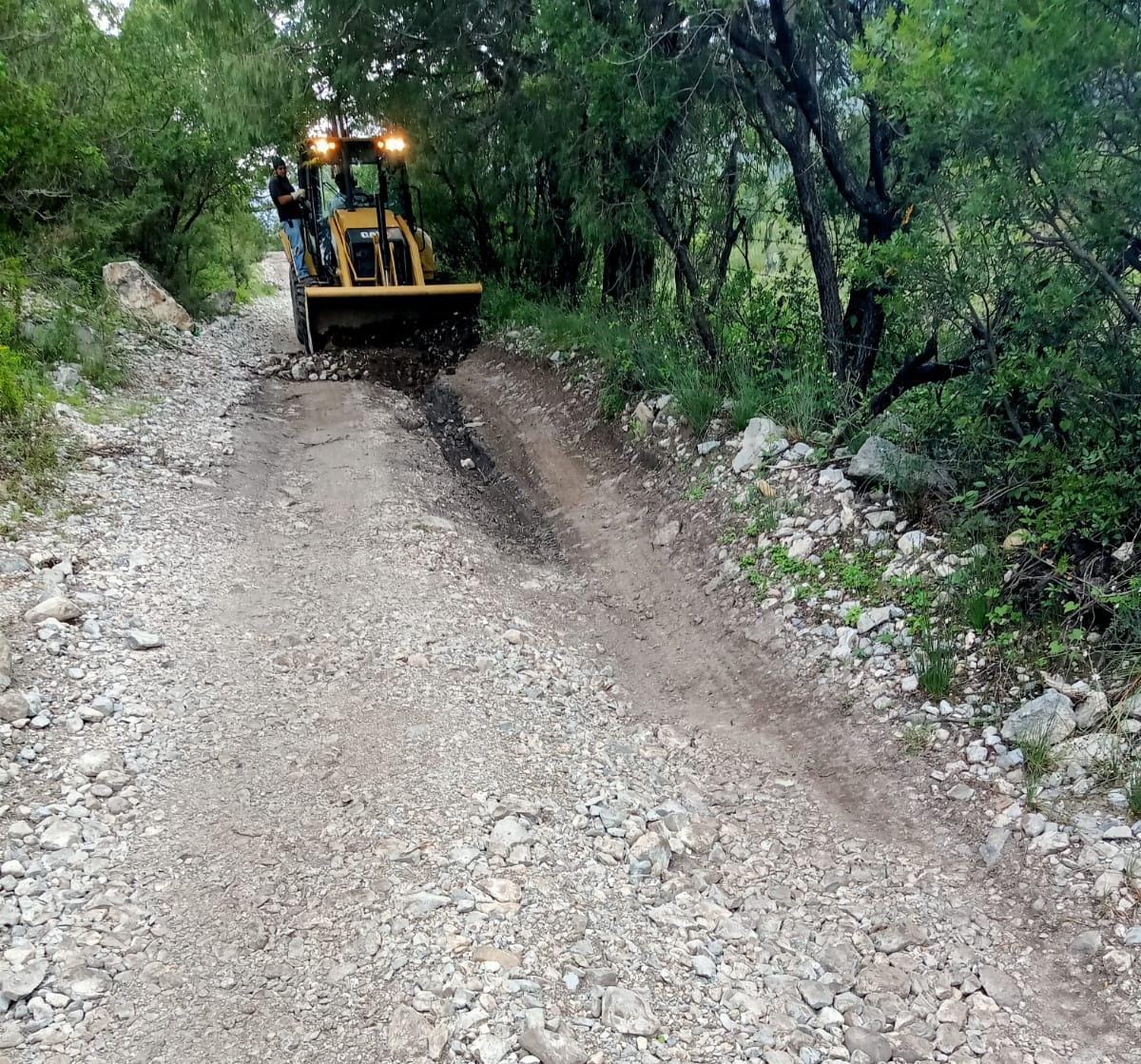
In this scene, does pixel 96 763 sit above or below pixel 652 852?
above

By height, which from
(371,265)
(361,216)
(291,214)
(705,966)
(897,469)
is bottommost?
(705,966)

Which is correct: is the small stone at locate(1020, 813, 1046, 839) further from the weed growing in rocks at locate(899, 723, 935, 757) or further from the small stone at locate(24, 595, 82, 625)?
the small stone at locate(24, 595, 82, 625)

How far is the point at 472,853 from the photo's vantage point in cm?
310

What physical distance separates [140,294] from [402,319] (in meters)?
3.91

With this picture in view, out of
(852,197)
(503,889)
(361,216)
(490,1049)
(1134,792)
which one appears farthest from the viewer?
(361,216)

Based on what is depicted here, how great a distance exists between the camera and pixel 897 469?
4863 mm

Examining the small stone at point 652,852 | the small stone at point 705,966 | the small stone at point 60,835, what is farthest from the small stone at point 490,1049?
the small stone at point 60,835

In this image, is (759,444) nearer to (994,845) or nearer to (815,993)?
(994,845)

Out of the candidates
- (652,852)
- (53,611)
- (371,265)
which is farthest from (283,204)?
(652,852)

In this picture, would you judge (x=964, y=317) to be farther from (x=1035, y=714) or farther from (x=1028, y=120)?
(x=1035, y=714)

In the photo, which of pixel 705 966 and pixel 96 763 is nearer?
pixel 705 966

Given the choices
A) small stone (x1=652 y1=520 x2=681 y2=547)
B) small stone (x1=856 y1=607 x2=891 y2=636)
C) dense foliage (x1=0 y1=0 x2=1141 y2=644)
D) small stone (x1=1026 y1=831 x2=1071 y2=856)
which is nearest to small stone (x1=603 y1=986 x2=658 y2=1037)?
small stone (x1=1026 y1=831 x2=1071 y2=856)

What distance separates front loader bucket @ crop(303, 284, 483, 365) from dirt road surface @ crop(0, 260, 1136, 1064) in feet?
17.4

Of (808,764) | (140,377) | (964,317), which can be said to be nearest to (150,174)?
(140,377)
